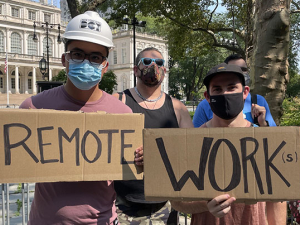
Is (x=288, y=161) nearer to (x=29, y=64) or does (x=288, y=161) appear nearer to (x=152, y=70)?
(x=152, y=70)

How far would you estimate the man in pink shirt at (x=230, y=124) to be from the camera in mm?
1914

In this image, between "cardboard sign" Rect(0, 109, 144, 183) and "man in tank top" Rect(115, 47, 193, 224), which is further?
"man in tank top" Rect(115, 47, 193, 224)

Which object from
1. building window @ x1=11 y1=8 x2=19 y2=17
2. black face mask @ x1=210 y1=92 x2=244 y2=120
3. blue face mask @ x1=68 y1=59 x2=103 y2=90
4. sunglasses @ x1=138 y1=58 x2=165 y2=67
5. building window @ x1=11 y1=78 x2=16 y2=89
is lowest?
black face mask @ x1=210 y1=92 x2=244 y2=120

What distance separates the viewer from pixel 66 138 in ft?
6.32

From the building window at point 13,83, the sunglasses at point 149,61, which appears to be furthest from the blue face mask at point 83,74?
the building window at point 13,83

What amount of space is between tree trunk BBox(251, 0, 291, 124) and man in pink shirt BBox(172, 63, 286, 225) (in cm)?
232

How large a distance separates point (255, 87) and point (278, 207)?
2790mm

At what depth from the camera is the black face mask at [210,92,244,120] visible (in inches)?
80.7

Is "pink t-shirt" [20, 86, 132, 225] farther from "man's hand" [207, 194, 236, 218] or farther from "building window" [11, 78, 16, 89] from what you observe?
"building window" [11, 78, 16, 89]

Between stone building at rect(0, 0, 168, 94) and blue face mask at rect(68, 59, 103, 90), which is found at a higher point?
stone building at rect(0, 0, 168, 94)

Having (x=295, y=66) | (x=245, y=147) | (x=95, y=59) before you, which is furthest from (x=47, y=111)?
(x=295, y=66)

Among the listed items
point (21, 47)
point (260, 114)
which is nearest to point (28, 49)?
point (21, 47)

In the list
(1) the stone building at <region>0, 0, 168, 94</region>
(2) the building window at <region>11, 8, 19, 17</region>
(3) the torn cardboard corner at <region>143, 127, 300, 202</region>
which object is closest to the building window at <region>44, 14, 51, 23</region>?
(1) the stone building at <region>0, 0, 168, 94</region>

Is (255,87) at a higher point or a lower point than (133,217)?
higher
